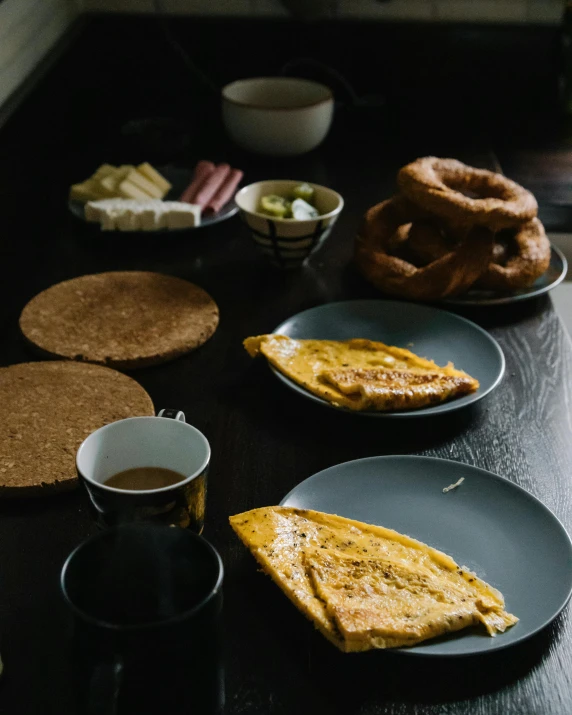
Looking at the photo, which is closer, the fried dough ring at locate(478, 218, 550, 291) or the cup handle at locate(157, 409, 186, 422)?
the cup handle at locate(157, 409, 186, 422)

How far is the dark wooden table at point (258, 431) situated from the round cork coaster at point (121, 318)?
0.11ft

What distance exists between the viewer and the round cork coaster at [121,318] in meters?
1.18

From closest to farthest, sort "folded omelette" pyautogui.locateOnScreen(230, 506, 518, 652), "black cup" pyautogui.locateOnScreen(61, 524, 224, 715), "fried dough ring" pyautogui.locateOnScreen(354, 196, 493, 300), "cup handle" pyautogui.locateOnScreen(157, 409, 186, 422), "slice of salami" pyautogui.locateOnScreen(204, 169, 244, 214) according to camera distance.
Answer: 1. "black cup" pyautogui.locateOnScreen(61, 524, 224, 715)
2. "folded omelette" pyautogui.locateOnScreen(230, 506, 518, 652)
3. "cup handle" pyautogui.locateOnScreen(157, 409, 186, 422)
4. "fried dough ring" pyautogui.locateOnScreen(354, 196, 493, 300)
5. "slice of salami" pyautogui.locateOnScreen(204, 169, 244, 214)

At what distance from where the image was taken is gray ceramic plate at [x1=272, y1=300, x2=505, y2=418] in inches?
46.6

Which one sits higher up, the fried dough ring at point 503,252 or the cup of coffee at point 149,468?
the cup of coffee at point 149,468

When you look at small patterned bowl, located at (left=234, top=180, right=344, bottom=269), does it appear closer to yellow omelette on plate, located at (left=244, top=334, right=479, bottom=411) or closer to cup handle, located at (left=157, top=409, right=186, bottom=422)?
yellow omelette on plate, located at (left=244, top=334, right=479, bottom=411)

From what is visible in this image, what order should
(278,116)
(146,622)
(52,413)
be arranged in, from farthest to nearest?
(278,116) → (52,413) → (146,622)

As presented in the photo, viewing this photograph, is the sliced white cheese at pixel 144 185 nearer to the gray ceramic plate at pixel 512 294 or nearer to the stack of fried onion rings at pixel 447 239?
the stack of fried onion rings at pixel 447 239

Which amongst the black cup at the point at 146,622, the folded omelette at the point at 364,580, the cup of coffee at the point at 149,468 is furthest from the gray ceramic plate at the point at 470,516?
the black cup at the point at 146,622

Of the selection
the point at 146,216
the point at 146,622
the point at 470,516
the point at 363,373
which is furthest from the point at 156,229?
the point at 146,622

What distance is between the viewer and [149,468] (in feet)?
2.69

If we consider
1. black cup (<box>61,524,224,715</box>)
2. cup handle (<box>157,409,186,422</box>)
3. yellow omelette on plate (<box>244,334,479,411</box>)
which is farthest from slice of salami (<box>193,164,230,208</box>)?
black cup (<box>61,524,224,715</box>)

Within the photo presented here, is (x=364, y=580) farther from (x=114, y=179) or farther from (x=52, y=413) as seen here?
(x=114, y=179)

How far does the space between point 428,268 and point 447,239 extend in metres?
0.13
